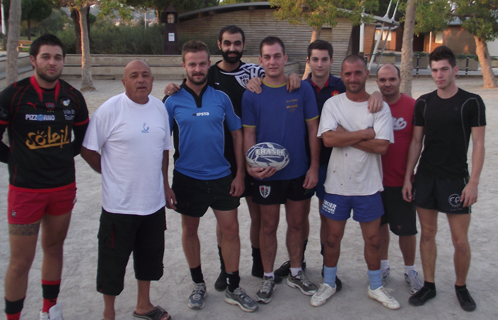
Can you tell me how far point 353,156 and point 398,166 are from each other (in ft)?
1.79

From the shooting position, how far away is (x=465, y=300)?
3.82m

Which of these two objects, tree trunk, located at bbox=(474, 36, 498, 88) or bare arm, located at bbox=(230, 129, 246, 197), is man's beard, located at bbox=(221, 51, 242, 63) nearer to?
bare arm, located at bbox=(230, 129, 246, 197)

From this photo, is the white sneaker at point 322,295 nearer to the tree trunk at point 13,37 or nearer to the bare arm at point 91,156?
the bare arm at point 91,156

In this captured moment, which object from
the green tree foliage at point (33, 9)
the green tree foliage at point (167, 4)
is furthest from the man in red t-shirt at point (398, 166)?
the green tree foliage at point (33, 9)

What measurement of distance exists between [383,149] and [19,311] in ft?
10.8

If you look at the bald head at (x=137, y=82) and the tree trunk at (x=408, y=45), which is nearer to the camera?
the bald head at (x=137, y=82)

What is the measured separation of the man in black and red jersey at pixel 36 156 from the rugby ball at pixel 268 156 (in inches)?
60.6

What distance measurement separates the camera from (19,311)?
352 cm

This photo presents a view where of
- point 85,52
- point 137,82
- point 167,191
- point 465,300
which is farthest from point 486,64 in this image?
point 137,82

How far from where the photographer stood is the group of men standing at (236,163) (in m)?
3.43

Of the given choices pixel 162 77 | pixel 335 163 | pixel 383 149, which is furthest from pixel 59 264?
pixel 162 77

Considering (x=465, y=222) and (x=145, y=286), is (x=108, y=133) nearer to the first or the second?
(x=145, y=286)

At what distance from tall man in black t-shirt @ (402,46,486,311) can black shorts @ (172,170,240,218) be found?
1.65 meters

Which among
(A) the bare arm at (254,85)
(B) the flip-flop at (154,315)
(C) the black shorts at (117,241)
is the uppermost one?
(A) the bare arm at (254,85)
